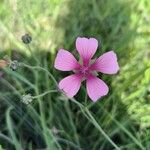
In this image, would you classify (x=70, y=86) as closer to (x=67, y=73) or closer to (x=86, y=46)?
(x=86, y=46)

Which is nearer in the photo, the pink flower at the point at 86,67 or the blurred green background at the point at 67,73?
the pink flower at the point at 86,67

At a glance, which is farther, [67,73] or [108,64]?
[67,73]

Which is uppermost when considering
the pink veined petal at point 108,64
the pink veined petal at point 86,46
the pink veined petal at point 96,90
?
the pink veined petal at point 86,46

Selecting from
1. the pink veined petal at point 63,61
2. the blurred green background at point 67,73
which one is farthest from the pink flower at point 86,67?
the blurred green background at point 67,73

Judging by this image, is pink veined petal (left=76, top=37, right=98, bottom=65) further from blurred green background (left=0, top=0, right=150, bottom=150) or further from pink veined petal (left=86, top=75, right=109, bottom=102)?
blurred green background (left=0, top=0, right=150, bottom=150)

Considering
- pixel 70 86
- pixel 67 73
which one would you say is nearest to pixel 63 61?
pixel 70 86

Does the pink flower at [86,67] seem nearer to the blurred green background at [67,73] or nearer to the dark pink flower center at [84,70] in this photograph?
the dark pink flower center at [84,70]

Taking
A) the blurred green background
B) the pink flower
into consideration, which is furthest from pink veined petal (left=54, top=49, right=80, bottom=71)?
the blurred green background
